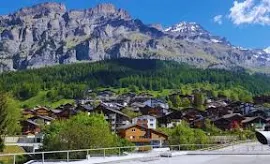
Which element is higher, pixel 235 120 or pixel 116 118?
pixel 116 118

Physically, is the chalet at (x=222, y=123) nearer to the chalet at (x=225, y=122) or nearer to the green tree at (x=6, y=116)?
the chalet at (x=225, y=122)

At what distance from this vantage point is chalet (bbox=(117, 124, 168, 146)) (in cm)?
11062

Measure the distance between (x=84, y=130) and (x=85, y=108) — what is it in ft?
368

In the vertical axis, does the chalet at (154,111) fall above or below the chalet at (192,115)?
above

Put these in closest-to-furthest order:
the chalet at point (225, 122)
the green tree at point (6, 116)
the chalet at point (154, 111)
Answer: the green tree at point (6, 116) < the chalet at point (225, 122) < the chalet at point (154, 111)

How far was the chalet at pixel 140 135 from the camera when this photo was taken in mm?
110625

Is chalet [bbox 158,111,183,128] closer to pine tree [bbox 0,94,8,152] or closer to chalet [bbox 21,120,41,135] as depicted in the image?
chalet [bbox 21,120,41,135]

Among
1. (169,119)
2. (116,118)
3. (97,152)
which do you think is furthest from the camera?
(169,119)

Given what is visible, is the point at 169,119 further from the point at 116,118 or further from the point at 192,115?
the point at 116,118

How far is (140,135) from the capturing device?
114 m

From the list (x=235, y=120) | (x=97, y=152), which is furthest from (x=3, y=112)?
(x=235, y=120)

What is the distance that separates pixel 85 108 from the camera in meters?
174

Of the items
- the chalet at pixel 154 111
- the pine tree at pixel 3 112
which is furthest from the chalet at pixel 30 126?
the pine tree at pixel 3 112

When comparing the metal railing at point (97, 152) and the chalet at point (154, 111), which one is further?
the chalet at point (154, 111)
